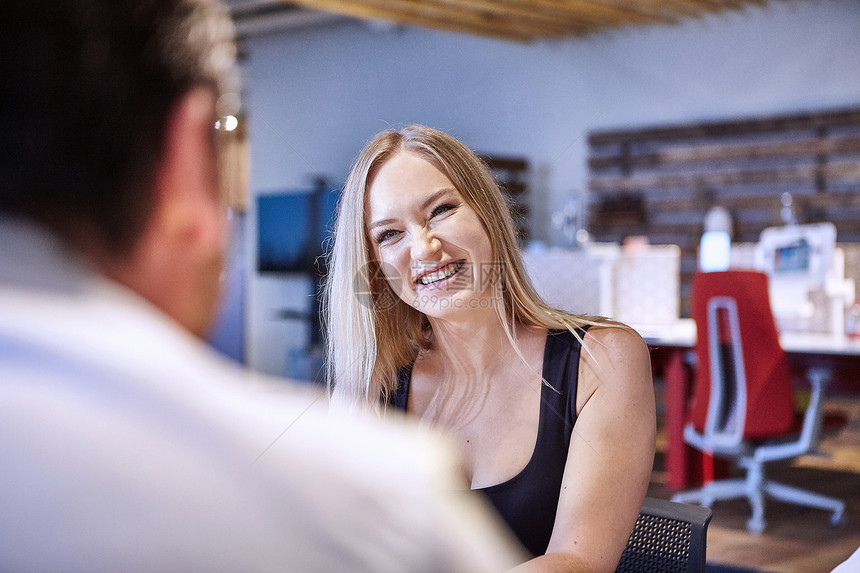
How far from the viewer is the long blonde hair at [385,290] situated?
1460 mm

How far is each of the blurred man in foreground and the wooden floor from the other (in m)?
3.02

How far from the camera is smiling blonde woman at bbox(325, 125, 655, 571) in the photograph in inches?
52.6

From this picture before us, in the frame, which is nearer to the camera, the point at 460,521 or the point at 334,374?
the point at 460,521

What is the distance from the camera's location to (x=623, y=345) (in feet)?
4.73

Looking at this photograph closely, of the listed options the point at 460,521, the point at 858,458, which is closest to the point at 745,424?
the point at 858,458

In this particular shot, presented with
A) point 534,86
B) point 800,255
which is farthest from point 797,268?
point 534,86

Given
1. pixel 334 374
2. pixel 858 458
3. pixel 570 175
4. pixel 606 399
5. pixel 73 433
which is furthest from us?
pixel 570 175

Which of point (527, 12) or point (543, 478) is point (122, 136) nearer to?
point (543, 478)

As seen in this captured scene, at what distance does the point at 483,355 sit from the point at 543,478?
280mm

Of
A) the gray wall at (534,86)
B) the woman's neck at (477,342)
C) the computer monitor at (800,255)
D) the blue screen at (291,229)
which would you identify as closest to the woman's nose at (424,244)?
the woman's neck at (477,342)

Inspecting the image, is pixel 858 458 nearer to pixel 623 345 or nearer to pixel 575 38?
pixel 575 38

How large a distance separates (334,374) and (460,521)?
48.2 inches

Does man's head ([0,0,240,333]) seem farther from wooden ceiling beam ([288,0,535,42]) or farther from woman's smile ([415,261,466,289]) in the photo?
wooden ceiling beam ([288,0,535,42])

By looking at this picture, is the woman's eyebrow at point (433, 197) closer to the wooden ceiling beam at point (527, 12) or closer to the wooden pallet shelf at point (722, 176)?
the wooden ceiling beam at point (527, 12)
